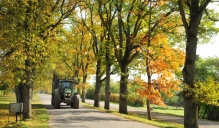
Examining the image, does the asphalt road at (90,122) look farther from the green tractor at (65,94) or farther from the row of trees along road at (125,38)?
the green tractor at (65,94)

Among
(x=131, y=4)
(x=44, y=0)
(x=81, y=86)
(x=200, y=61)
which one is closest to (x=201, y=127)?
(x=131, y=4)

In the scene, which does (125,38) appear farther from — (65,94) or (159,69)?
(65,94)

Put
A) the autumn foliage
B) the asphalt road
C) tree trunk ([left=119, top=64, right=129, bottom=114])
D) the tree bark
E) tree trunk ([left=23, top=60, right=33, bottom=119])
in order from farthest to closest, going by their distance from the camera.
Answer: tree trunk ([left=119, top=64, right=129, bottom=114]) → the autumn foliage → tree trunk ([left=23, top=60, right=33, bottom=119]) → the asphalt road → the tree bark

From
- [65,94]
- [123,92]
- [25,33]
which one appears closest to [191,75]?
[25,33]

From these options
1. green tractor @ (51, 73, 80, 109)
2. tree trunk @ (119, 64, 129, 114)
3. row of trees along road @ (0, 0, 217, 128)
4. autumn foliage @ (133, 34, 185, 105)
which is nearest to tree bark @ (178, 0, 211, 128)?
row of trees along road @ (0, 0, 217, 128)

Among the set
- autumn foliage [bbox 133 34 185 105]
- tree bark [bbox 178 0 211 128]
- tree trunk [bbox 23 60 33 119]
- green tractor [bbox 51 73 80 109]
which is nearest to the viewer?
tree bark [bbox 178 0 211 128]

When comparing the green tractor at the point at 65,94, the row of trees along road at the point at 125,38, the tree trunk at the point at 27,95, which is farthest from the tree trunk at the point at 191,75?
the green tractor at the point at 65,94

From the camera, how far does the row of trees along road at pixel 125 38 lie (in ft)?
44.5

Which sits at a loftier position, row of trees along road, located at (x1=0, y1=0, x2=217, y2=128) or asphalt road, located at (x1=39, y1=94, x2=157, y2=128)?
row of trees along road, located at (x1=0, y1=0, x2=217, y2=128)

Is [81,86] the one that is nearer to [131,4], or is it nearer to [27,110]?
[131,4]

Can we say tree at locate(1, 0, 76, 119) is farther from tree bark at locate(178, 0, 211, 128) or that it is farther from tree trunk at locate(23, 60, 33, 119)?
tree bark at locate(178, 0, 211, 128)

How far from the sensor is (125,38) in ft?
85.7

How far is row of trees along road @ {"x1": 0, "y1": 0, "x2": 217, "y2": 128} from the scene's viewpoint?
44.5 ft

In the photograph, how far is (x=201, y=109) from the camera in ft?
101
